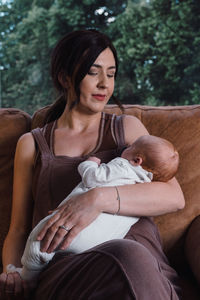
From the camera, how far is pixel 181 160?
1750mm

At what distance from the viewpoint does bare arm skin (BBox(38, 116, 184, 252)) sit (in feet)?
4.17

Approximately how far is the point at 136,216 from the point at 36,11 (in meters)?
2.93

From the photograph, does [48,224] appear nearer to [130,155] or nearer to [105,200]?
[105,200]

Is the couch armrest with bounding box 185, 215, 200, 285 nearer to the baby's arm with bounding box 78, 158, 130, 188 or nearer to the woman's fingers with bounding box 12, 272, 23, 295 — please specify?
the baby's arm with bounding box 78, 158, 130, 188

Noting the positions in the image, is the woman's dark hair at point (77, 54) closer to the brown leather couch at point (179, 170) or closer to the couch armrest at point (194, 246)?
the brown leather couch at point (179, 170)

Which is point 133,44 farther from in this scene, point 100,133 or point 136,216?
point 136,216

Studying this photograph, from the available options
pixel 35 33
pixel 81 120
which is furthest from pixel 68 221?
pixel 35 33

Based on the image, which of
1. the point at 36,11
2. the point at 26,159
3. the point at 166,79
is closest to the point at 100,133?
the point at 26,159

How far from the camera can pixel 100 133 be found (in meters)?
1.70

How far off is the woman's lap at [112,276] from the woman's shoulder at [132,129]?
0.64 metres

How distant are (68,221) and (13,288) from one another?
269 mm

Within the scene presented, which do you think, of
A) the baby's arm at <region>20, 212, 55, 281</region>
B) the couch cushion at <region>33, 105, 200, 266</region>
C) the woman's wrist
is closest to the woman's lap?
the baby's arm at <region>20, 212, 55, 281</region>

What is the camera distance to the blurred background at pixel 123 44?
3.66m

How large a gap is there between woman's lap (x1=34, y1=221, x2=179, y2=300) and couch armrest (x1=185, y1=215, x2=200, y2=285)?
460 millimetres
